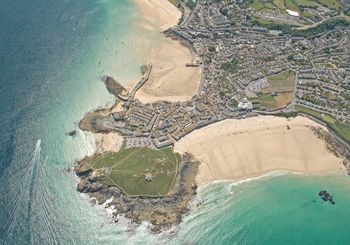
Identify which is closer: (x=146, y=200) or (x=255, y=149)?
(x=146, y=200)

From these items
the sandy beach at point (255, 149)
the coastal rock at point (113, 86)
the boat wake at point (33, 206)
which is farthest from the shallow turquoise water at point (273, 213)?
the coastal rock at point (113, 86)

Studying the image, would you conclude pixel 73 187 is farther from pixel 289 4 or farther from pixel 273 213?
pixel 289 4

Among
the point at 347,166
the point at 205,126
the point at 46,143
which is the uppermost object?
the point at 46,143

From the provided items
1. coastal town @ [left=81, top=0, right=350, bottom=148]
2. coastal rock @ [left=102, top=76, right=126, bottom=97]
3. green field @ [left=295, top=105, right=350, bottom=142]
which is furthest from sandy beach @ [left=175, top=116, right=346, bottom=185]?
coastal rock @ [left=102, top=76, right=126, bottom=97]

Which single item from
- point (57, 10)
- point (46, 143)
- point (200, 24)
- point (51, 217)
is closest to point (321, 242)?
point (51, 217)

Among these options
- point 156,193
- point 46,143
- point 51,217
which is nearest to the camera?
point 51,217

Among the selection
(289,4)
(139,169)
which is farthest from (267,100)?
(289,4)

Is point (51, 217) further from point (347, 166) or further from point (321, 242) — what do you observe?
point (347, 166)
